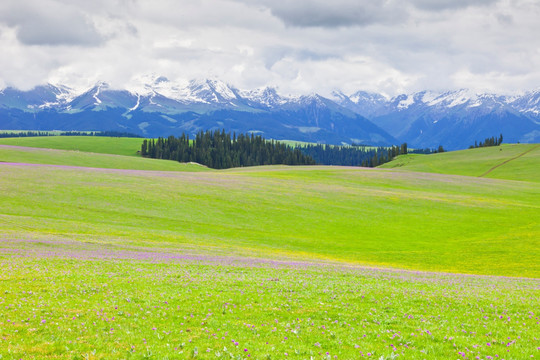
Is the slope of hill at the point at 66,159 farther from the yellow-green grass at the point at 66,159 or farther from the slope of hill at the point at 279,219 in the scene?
the slope of hill at the point at 279,219

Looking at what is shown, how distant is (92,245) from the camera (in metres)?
41.0

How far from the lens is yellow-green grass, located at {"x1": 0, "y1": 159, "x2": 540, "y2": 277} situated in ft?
165

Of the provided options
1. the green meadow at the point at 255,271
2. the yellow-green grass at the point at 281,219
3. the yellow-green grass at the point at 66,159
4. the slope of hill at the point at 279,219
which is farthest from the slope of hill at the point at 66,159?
the yellow-green grass at the point at 281,219

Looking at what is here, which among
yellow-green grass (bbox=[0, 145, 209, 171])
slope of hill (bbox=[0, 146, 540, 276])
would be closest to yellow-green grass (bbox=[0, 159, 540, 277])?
slope of hill (bbox=[0, 146, 540, 276])

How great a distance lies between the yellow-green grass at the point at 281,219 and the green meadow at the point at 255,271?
1.27 feet

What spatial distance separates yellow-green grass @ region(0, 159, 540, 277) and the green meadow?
0.39 metres

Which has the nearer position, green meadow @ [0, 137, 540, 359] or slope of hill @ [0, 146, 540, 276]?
green meadow @ [0, 137, 540, 359]

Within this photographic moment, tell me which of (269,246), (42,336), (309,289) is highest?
(42,336)

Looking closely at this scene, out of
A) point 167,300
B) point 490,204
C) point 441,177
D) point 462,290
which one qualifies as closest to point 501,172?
point 441,177

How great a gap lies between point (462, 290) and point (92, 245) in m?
35.6

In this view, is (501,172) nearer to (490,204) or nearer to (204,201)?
(490,204)

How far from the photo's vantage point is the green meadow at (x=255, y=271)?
1320 cm

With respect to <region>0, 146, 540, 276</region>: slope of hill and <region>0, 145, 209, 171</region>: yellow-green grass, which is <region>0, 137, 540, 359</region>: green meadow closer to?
<region>0, 146, 540, 276</region>: slope of hill

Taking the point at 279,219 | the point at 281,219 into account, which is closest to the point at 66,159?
the point at 279,219
